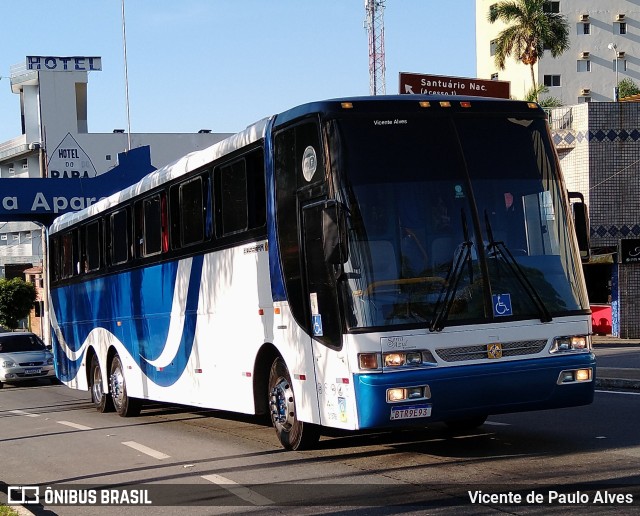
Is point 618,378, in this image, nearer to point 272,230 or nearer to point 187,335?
point 187,335

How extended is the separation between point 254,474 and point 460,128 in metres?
3.83

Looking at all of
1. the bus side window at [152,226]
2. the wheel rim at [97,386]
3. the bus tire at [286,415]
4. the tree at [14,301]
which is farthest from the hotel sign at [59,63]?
the bus tire at [286,415]

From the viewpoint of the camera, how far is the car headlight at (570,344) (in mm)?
10609

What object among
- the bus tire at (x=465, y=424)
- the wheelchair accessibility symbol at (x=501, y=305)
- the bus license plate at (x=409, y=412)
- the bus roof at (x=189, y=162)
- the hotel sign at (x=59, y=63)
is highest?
the hotel sign at (x=59, y=63)

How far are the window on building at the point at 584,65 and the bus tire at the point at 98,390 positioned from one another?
3083 inches

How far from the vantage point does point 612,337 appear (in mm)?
35250

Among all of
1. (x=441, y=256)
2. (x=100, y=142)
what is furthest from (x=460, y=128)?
(x=100, y=142)

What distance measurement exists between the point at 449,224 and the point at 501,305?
0.88 m

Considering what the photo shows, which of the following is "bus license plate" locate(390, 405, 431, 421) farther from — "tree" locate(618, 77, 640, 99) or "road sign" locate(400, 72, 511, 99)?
"tree" locate(618, 77, 640, 99)

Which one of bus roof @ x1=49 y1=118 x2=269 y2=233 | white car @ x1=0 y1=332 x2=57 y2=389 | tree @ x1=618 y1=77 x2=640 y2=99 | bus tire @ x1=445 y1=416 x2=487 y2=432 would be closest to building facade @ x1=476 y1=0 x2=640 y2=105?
tree @ x1=618 y1=77 x2=640 y2=99

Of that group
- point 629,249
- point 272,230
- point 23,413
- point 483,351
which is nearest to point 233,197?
point 272,230

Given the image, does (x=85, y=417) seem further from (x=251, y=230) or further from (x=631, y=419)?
(x=631, y=419)

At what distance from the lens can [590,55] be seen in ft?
307

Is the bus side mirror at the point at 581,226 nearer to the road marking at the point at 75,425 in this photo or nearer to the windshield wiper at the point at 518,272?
the windshield wiper at the point at 518,272
